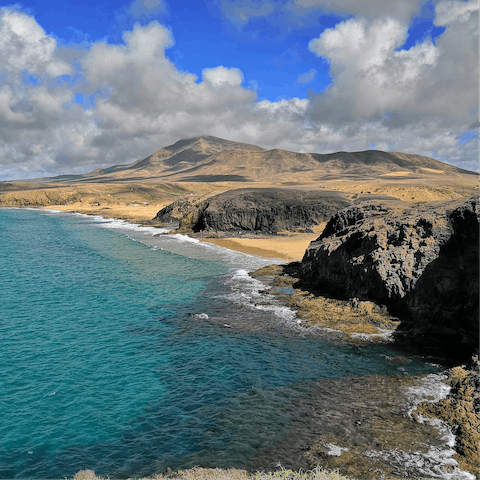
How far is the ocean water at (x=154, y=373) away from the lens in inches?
452

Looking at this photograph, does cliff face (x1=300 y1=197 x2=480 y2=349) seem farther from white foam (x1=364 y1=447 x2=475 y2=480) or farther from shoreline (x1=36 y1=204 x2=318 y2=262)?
shoreline (x1=36 y1=204 x2=318 y2=262)

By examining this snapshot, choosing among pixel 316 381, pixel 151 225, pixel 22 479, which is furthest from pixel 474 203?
pixel 151 225

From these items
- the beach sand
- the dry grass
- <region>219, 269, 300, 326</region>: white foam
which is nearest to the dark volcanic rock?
the beach sand

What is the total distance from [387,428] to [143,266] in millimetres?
31219

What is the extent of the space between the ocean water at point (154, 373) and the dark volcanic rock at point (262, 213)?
32739 millimetres

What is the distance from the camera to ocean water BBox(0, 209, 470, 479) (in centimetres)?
1147

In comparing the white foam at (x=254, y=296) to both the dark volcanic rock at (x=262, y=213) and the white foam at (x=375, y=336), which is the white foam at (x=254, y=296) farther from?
the dark volcanic rock at (x=262, y=213)

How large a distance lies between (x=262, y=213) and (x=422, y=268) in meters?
44.4

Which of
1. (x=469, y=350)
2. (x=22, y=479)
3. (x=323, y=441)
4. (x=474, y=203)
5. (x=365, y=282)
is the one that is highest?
(x=474, y=203)

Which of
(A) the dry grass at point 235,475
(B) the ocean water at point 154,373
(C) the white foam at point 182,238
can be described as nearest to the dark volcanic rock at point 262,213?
(C) the white foam at point 182,238

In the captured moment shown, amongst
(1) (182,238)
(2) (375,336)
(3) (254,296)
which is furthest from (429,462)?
(1) (182,238)

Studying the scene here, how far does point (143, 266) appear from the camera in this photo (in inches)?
1527

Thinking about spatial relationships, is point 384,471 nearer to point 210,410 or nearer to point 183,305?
point 210,410

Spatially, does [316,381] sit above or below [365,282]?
below
